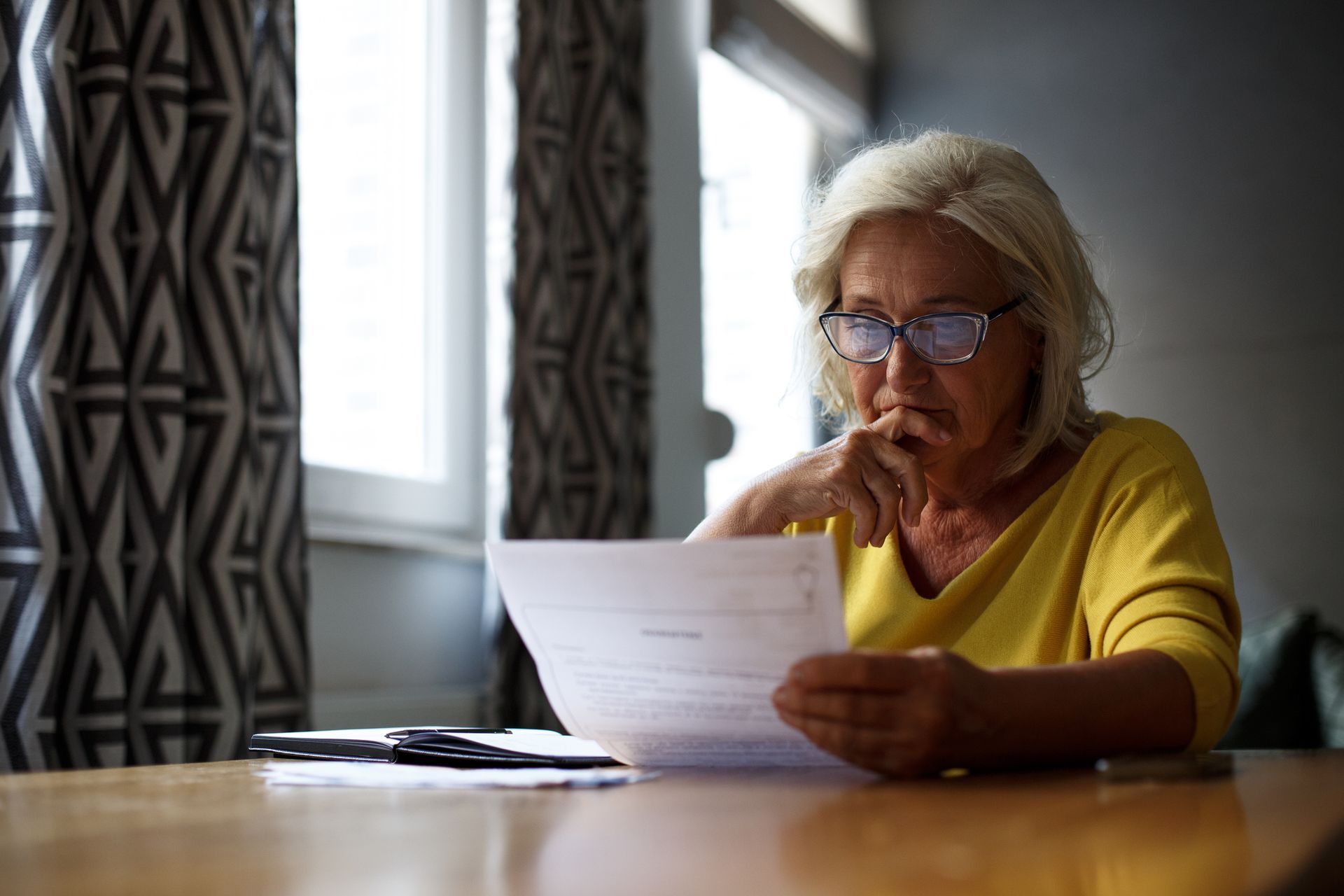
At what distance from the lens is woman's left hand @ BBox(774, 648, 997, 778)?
735mm

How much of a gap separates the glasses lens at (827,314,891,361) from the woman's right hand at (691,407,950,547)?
7 centimetres

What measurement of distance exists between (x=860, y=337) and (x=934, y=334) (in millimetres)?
87

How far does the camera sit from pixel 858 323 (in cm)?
142

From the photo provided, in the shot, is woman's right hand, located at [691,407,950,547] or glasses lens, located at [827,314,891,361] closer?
woman's right hand, located at [691,407,950,547]

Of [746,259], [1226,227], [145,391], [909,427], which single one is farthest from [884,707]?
[1226,227]

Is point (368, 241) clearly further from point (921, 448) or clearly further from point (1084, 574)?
point (1084, 574)

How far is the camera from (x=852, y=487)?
50.9 inches

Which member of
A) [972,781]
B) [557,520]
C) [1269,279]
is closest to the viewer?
[972,781]

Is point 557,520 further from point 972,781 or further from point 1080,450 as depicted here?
point 972,781

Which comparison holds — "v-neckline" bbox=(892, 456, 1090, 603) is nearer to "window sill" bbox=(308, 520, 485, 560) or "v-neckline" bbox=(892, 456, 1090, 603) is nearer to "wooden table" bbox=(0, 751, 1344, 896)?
"wooden table" bbox=(0, 751, 1344, 896)

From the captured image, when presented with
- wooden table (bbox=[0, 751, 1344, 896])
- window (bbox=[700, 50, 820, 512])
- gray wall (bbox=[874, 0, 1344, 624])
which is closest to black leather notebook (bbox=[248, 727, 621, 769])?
wooden table (bbox=[0, 751, 1344, 896])

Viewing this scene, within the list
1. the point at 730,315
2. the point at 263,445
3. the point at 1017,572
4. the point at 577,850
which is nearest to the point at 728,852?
the point at 577,850

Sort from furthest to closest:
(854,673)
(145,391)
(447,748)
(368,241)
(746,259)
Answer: (746,259), (368,241), (145,391), (447,748), (854,673)

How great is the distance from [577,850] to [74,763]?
1292 millimetres
